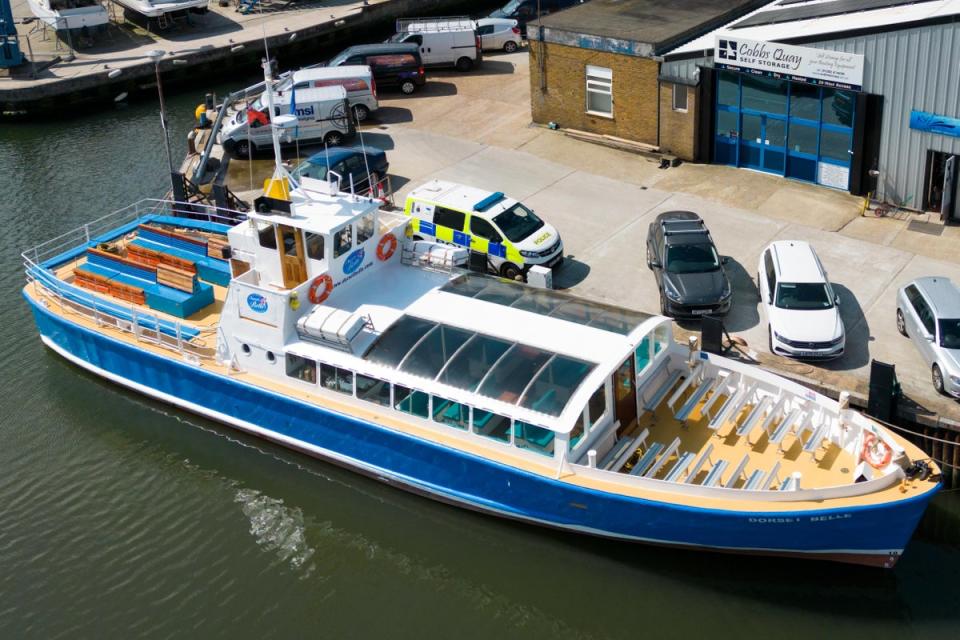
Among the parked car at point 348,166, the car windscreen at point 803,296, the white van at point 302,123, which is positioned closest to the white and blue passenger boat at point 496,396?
the car windscreen at point 803,296

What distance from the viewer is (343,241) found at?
19797mm

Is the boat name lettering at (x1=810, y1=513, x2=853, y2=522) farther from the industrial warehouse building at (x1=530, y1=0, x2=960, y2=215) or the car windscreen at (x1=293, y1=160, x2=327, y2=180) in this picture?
the car windscreen at (x1=293, y1=160, x2=327, y2=180)

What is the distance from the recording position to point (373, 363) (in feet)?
61.1

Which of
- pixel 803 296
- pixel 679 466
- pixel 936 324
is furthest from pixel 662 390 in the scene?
pixel 936 324

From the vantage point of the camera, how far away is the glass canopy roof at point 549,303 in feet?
60.8

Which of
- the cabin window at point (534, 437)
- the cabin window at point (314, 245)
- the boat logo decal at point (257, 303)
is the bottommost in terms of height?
the cabin window at point (534, 437)

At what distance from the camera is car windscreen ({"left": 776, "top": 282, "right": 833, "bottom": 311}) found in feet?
69.6

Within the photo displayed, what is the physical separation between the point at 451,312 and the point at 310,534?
452 cm

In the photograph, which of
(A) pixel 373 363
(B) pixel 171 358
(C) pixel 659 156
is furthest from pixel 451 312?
(C) pixel 659 156

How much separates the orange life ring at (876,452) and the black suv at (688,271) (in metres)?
5.50

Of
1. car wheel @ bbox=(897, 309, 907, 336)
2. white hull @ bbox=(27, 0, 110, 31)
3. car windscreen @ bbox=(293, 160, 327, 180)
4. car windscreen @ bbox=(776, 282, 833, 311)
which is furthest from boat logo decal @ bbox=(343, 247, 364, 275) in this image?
white hull @ bbox=(27, 0, 110, 31)

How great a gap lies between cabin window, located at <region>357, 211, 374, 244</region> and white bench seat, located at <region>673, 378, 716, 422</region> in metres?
6.44

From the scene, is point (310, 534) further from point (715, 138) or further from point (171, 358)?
point (715, 138)

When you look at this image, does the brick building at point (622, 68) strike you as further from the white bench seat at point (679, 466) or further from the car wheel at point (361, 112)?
the white bench seat at point (679, 466)
